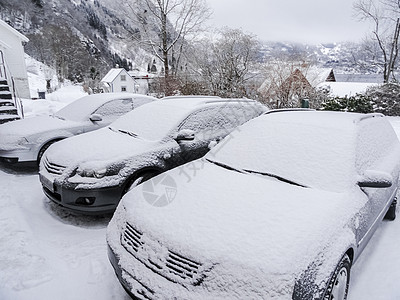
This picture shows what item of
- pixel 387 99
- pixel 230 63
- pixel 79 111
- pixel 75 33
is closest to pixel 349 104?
pixel 387 99

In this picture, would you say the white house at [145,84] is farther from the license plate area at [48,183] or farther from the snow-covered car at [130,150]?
the license plate area at [48,183]

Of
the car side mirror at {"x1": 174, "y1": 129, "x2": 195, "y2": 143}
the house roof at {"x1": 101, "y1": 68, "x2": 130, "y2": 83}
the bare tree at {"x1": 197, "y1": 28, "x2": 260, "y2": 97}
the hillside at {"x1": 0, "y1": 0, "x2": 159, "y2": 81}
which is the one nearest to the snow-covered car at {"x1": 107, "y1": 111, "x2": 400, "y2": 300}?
the car side mirror at {"x1": 174, "y1": 129, "x2": 195, "y2": 143}

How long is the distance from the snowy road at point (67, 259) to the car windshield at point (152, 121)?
131 cm

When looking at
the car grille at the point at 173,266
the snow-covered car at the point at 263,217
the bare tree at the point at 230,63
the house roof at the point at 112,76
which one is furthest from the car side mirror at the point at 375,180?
the house roof at the point at 112,76

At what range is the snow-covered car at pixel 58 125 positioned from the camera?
480 cm

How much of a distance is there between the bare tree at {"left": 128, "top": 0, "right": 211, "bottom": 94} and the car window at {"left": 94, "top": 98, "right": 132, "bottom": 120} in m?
11.0

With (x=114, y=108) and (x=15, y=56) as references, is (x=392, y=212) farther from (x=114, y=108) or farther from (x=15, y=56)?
(x=15, y=56)

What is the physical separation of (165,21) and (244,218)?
17.1m

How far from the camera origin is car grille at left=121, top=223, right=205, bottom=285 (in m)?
1.76

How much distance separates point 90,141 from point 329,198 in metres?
3.30

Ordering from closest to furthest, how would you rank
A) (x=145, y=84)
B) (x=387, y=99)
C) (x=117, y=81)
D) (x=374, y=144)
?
(x=374, y=144), (x=387, y=99), (x=145, y=84), (x=117, y=81)

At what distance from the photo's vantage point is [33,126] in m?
5.23

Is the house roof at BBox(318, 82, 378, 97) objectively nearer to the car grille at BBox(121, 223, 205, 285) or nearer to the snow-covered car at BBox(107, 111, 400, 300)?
the snow-covered car at BBox(107, 111, 400, 300)

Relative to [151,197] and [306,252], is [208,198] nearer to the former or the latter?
[151,197]
